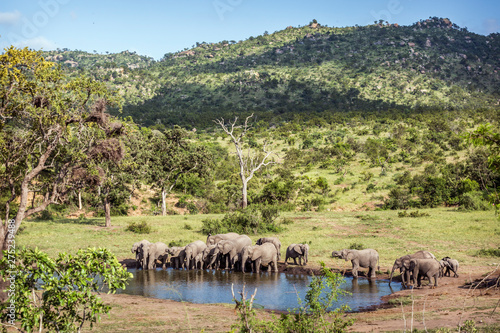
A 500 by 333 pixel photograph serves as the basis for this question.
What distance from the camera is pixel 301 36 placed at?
616ft

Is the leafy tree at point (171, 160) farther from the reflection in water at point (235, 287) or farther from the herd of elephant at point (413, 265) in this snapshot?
the herd of elephant at point (413, 265)

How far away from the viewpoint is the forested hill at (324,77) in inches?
4067

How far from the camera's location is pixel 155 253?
74.8 feet

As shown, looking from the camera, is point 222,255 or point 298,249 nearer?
point 298,249

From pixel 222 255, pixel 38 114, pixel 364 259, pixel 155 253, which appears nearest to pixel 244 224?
pixel 222 255

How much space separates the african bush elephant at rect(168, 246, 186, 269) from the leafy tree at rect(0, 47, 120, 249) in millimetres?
7727

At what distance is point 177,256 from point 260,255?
178 inches

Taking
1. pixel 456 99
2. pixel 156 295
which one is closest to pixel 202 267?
pixel 156 295

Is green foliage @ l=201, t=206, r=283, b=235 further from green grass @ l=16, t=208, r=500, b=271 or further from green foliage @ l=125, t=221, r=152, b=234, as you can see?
green foliage @ l=125, t=221, r=152, b=234

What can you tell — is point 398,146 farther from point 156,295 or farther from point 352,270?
point 156,295

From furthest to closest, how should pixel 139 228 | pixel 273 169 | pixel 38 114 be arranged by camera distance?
pixel 273 169 → pixel 139 228 → pixel 38 114

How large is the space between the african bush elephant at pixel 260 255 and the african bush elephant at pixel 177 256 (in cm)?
332

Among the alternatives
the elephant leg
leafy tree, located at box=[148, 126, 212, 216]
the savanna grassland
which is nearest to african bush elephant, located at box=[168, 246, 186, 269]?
the savanna grassland

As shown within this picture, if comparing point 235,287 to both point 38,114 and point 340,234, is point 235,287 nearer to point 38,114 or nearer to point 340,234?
point 38,114
